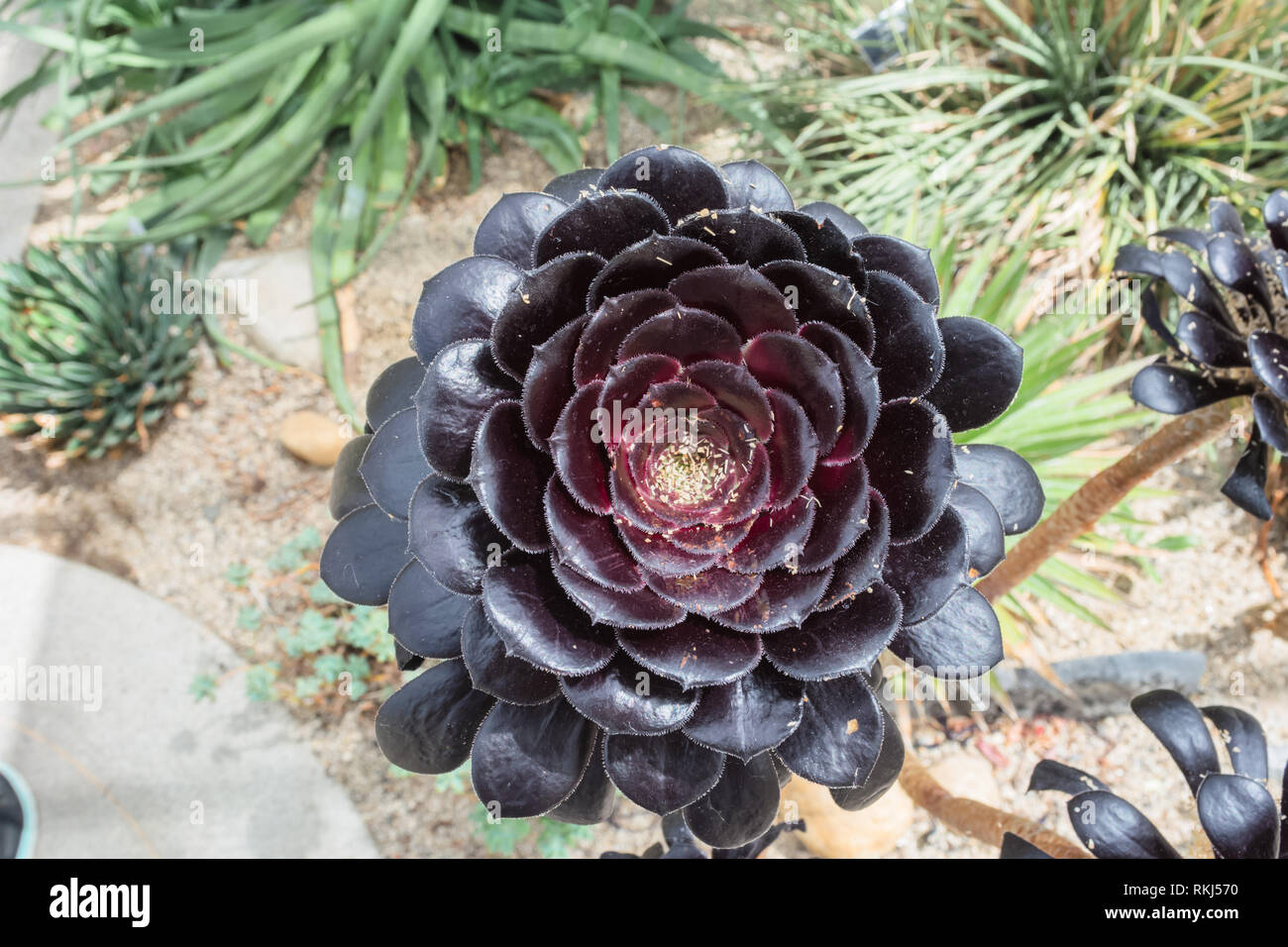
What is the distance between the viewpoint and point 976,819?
1143 millimetres

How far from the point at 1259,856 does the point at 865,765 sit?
45 centimetres

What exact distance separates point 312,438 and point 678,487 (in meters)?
1.90

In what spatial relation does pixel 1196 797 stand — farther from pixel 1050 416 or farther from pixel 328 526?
pixel 328 526

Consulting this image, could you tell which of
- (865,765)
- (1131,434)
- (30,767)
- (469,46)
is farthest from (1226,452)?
(30,767)

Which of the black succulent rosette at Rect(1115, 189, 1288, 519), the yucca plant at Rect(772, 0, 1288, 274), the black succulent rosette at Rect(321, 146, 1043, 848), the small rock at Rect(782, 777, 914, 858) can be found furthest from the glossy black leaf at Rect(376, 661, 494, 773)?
the yucca plant at Rect(772, 0, 1288, 274)

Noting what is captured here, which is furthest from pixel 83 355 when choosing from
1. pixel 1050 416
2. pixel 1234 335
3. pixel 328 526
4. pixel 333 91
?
pixel 1234 335

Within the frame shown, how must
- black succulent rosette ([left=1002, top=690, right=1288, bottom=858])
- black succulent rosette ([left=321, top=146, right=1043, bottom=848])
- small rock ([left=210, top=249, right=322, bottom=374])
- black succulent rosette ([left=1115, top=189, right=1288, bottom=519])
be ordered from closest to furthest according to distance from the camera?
1. black succulent rosette ([left=321, top=146, right=1043, bottom=848])
2. black succulent rosette ([left=1002, top=690, right=1288, bottom=858])
3. black succulent rosette ([left=1115, top=189, right=1288, bottom=519])
4. small rock ([left=210, top=249, right=322, bottom=374])

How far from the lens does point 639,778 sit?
0.74m

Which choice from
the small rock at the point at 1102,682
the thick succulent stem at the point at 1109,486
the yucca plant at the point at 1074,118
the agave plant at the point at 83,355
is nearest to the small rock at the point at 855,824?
the small rock at the point at 1102,682

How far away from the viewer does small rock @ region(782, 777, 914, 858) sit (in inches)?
70.1

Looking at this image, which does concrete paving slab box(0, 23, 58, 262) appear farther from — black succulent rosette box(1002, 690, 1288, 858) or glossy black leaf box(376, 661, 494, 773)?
black succulent rosette box(1002, 690, 1288, 858)

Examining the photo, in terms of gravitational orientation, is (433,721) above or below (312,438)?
above

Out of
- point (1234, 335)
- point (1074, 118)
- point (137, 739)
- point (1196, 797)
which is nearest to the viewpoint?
point (1196, 797)

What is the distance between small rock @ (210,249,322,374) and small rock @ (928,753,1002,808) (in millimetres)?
2013
